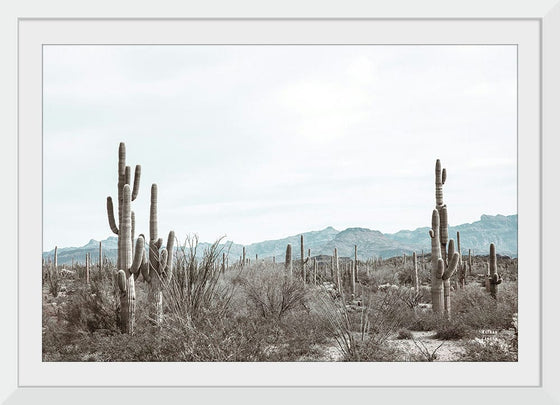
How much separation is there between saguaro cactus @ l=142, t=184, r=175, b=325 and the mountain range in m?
0.55

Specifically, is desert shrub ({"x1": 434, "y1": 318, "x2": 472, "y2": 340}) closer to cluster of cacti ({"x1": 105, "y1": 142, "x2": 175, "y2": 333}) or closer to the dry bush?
the dry bush

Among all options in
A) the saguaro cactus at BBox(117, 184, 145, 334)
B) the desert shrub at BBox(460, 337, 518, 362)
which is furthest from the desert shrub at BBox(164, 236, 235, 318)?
the desert shrub at BBox(460, 337, 518, 362)

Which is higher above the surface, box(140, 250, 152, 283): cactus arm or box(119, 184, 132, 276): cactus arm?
box(119, 184, 132, 276): cactus arm

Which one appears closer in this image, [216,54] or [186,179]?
[216,54]

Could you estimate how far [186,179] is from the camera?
8.63 metres

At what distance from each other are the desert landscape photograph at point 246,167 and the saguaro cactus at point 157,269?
25 millimetres

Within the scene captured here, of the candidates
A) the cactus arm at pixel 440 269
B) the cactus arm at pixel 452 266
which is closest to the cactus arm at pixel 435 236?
the cactus arm at pixel 440 269

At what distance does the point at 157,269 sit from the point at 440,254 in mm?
4894

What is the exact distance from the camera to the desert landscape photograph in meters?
7.12
